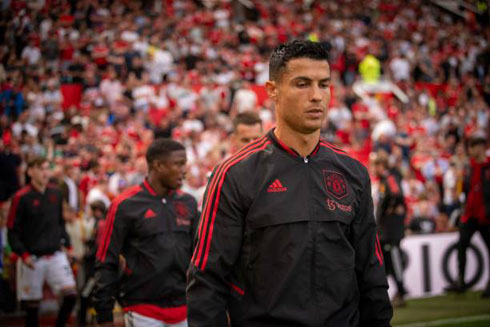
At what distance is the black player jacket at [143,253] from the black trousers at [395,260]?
17.5 ft

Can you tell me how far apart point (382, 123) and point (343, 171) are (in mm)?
15408

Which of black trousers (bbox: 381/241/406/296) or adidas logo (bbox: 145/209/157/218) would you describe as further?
black trousers (bbox: 381/241/406/296)

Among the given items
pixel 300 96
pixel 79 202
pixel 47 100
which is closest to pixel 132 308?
pixel 300 96

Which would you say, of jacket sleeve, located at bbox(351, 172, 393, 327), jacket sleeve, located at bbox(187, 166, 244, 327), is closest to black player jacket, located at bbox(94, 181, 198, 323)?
jacket sleeve, located at bbox(187, 166, 244, 327)

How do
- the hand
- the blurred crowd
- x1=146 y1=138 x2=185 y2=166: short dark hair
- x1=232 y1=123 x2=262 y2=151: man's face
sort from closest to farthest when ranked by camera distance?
x1=146 y1=138 x2=185 y2=166: short dark hair, x1=232 y1=123 x2=262 y2=151: man's face, the hand, the blurred crowd

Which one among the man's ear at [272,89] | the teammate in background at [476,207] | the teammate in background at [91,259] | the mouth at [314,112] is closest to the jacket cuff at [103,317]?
the man's ear at [272,89]

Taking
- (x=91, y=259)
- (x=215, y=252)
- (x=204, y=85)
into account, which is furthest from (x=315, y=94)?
(x=204, y=85)

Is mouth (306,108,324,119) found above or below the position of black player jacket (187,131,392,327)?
above

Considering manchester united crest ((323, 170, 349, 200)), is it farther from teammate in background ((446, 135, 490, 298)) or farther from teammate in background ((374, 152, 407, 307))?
teammate in background ((446, 135, 490, 298))

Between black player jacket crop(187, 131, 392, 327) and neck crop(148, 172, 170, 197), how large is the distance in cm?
226

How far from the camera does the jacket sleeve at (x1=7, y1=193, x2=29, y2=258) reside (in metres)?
7.45

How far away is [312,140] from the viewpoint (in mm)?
3016

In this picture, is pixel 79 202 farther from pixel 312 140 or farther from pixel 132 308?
pixel 312 140

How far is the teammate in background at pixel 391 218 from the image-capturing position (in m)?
9.64
